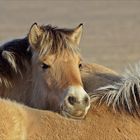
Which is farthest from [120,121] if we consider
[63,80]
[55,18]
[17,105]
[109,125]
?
[55,18]

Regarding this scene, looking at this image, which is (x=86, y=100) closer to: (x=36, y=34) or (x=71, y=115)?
(x=71, y=115)

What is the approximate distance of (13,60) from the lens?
6.62 metres

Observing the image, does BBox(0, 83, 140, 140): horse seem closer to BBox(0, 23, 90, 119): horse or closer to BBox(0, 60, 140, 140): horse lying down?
BBox(0, 60, 140, 140): horse lying down

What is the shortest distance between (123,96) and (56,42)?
1482 mm

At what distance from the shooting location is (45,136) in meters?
4.65

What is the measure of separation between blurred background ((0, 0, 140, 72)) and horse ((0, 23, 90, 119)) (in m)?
10.8

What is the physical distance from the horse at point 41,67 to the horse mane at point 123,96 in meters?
0.66

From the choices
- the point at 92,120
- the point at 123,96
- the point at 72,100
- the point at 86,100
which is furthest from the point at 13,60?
the point at 92,120

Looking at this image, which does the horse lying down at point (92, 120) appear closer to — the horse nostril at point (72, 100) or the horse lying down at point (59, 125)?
the horse lying down at point (59, 125)

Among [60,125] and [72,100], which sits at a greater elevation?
[60,125]

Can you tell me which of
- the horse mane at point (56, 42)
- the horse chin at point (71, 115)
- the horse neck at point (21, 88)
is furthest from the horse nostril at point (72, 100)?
the horse neck at point (21, 88)

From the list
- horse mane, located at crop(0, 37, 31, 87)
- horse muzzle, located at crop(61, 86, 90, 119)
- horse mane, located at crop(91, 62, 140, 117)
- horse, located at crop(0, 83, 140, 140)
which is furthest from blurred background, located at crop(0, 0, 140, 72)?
horse, located at crop(0, 83, 140, 140)

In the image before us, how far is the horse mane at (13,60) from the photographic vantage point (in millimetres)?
6566

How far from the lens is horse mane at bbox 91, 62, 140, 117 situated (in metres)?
5.15
